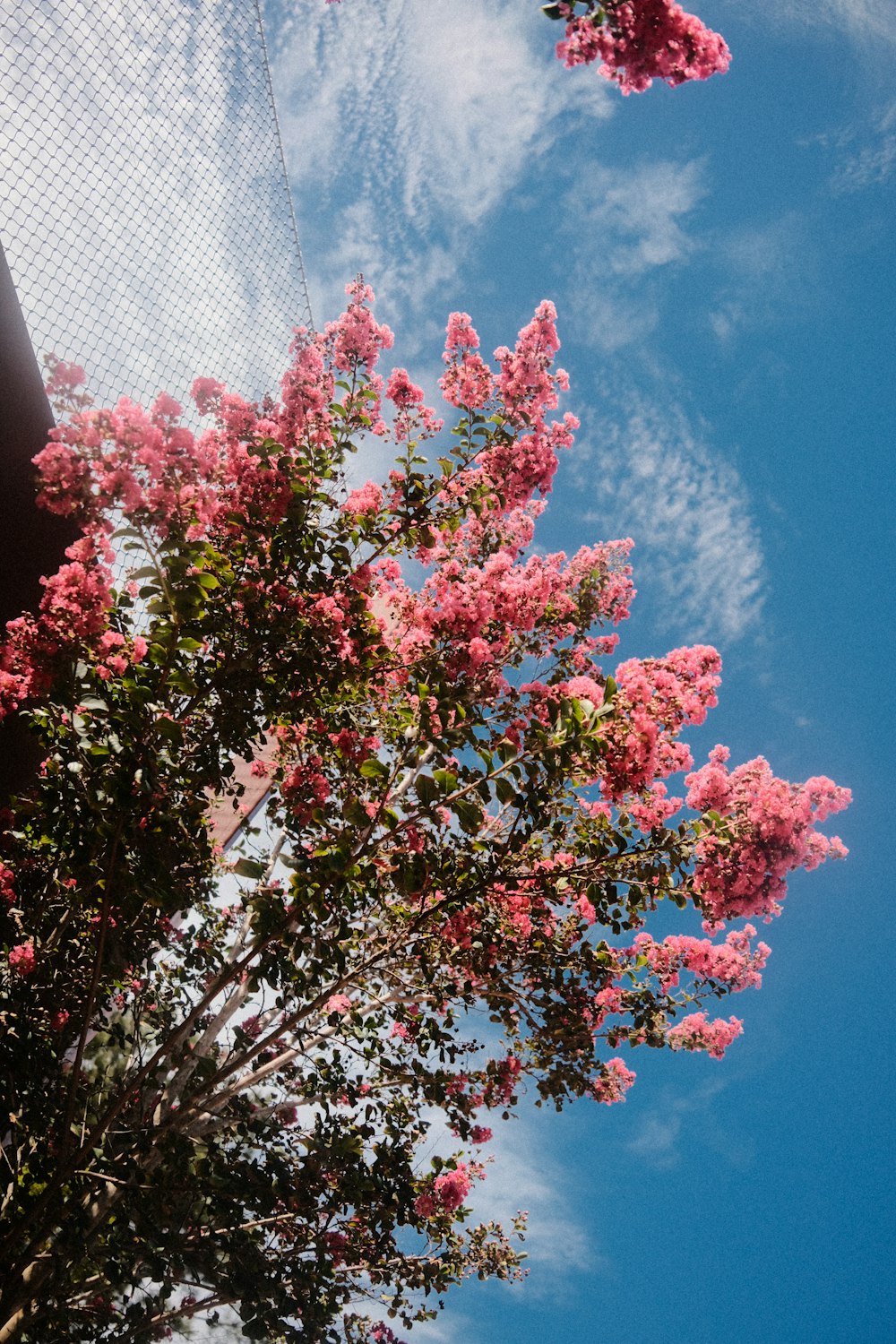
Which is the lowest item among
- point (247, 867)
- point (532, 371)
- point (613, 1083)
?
point (247, 867)

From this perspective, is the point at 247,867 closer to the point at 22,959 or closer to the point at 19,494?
the point at 22,959

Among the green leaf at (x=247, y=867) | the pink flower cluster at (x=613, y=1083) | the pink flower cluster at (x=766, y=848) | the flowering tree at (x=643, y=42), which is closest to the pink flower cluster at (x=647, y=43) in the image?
the flowering tree at (x=643, y=42)

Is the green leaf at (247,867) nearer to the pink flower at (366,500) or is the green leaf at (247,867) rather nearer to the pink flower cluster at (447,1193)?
the pink flower at (366,500)

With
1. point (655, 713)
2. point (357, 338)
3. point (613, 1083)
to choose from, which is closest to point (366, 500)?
point (357, 338)

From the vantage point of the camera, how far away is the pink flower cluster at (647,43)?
2.34 meters

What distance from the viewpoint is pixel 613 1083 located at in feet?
18.0

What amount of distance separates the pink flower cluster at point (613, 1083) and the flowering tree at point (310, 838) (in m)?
0.05

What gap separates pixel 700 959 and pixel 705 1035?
1226mm

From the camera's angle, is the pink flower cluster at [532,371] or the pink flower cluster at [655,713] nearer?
the pink flower cluster at [655,713]

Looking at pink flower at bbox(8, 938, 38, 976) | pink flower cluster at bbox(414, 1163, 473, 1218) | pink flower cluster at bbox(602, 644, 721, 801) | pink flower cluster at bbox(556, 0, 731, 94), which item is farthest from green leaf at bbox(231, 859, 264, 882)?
pink flower cluster at bbox(414, 1163, 473, 1218)

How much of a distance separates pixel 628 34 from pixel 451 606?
8.40 feet

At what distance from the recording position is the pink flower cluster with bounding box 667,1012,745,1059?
5.75 meters

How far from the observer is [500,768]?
2.86m

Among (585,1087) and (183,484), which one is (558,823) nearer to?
(585,1087)
